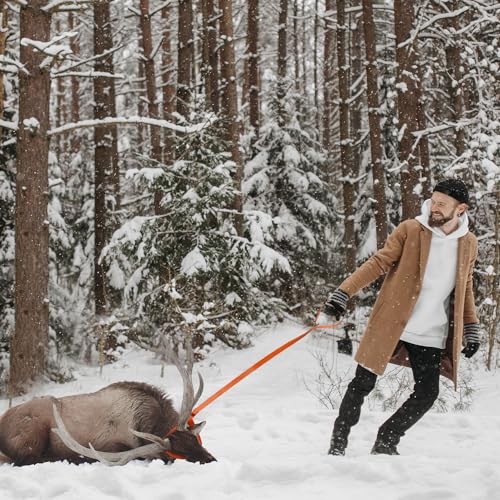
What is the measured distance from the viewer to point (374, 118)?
40.1 ft

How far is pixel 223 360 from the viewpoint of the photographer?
37.4 ft

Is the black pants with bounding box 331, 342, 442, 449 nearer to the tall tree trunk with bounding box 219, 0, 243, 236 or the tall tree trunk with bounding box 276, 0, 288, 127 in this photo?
the tall tree trunk with bounding box 219, 0, 243, 236

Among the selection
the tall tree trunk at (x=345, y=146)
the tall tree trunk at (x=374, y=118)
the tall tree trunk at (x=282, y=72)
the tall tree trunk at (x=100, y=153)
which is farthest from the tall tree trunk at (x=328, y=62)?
the tall tree trunk at (x=100, y=153)

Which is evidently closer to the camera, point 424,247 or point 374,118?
point 424,247

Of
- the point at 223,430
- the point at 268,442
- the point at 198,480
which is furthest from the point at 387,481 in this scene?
the point at 223,430

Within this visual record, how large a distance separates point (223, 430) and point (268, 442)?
0.59 metres

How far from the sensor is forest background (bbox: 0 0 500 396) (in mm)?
8906

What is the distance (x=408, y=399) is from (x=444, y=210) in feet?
4.75

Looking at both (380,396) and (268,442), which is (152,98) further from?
(268,442)

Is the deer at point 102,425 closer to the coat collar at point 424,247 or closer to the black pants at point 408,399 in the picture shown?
the black pants at point 408,399

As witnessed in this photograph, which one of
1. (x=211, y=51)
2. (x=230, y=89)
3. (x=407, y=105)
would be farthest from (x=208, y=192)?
(x=211, y=51)

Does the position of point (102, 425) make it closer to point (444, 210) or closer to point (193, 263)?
point (444, 210)

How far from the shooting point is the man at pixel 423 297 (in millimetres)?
4395

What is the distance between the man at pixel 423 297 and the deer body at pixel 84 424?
1.60m
